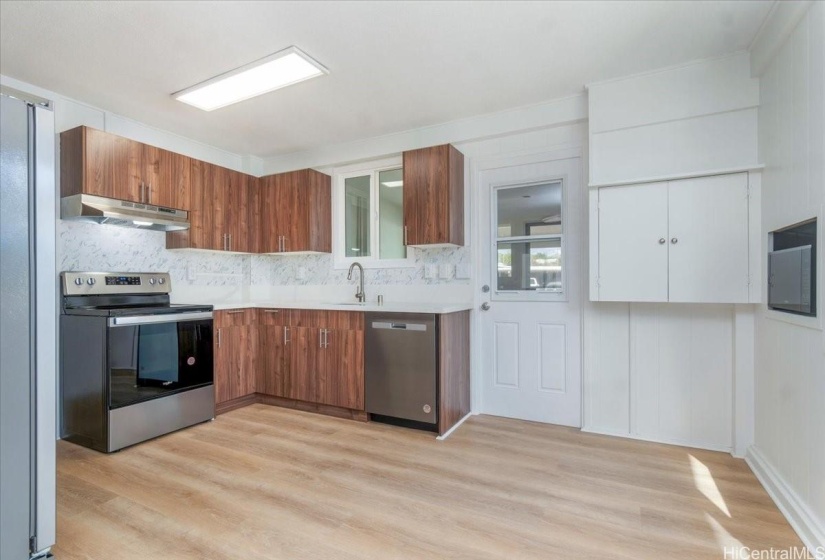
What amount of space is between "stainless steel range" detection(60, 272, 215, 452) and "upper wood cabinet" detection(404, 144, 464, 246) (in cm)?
192

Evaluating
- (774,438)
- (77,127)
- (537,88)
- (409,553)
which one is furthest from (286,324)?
(774,438)

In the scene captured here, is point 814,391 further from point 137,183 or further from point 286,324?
point 137,183

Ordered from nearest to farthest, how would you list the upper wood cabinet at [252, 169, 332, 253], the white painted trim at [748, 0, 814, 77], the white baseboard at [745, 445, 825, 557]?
the white baseboard at [745, 445, 825, 557] → the white painted trim at [748, 0, 814, 77] → the upper wood cabinet at [252, 169, 332, 253]

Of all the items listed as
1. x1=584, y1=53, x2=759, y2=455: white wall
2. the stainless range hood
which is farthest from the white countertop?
x1=584, y1=53, x2=759, y2=455: white wall

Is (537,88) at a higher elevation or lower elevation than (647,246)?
higher

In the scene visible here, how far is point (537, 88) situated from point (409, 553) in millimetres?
3040

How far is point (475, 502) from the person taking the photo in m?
2.16

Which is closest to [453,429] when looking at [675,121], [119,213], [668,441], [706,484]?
[668,441]

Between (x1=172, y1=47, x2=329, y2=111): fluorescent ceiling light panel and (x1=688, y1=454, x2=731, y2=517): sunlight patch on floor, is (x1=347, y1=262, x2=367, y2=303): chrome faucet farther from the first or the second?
(x1=688, y1=454, x2=731, y2=517): sunlight patch on floor

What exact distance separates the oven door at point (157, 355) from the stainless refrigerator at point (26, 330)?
135cm

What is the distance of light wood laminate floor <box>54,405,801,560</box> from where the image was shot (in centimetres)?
181

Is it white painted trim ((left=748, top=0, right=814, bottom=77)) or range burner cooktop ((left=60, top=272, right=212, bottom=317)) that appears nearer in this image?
white painted trim ((left=748, top=0, right=814, bottom=77))

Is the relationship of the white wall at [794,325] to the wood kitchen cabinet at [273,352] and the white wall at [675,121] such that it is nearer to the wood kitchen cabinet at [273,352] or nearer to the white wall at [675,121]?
the white wall at [675,121]

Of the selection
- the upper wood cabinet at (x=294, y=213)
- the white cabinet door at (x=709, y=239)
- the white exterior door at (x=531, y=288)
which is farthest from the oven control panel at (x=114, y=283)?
the white cabinet door at (x=709, y=239)
